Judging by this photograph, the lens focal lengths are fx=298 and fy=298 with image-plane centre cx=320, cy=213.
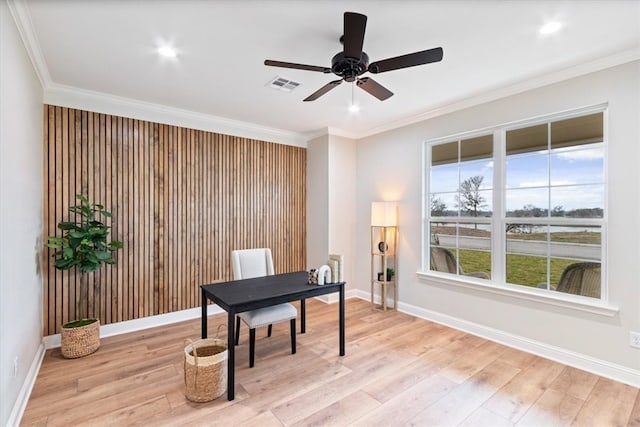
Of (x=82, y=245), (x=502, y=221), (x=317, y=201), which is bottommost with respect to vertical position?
(x=82, y=245)

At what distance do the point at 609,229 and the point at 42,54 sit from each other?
16.8 feet

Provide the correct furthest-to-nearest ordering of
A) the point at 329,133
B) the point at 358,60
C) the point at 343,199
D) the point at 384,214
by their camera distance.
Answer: the point at 343,199 < the point at 329,133 < the point at 384,214 < the point at 358,60

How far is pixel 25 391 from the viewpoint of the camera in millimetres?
2240

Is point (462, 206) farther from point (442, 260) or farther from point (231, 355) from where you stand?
point (231, 355)

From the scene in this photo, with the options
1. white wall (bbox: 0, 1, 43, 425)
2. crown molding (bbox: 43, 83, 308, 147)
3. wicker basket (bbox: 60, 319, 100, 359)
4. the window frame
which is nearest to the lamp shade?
the window frame

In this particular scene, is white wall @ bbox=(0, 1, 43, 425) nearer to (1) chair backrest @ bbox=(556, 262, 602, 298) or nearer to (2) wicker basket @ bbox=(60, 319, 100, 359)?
(2) wicker basket @ bbox=(60, 319, 100, 359)

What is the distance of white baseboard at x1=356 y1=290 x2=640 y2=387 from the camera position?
2.53 metres

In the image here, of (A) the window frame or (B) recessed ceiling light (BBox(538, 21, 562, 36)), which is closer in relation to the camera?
(B) recessed ceiling light (BBox(538, 21, 562, 36))

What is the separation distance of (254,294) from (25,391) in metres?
1.81

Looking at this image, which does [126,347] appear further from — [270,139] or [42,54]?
[270,139]

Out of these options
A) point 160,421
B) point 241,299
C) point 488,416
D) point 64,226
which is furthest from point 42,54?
point 488,416

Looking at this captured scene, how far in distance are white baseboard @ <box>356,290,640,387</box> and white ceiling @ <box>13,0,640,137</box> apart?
8.61ft

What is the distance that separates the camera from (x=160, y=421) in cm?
203

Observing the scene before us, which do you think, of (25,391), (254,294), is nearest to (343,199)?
(254,294)
